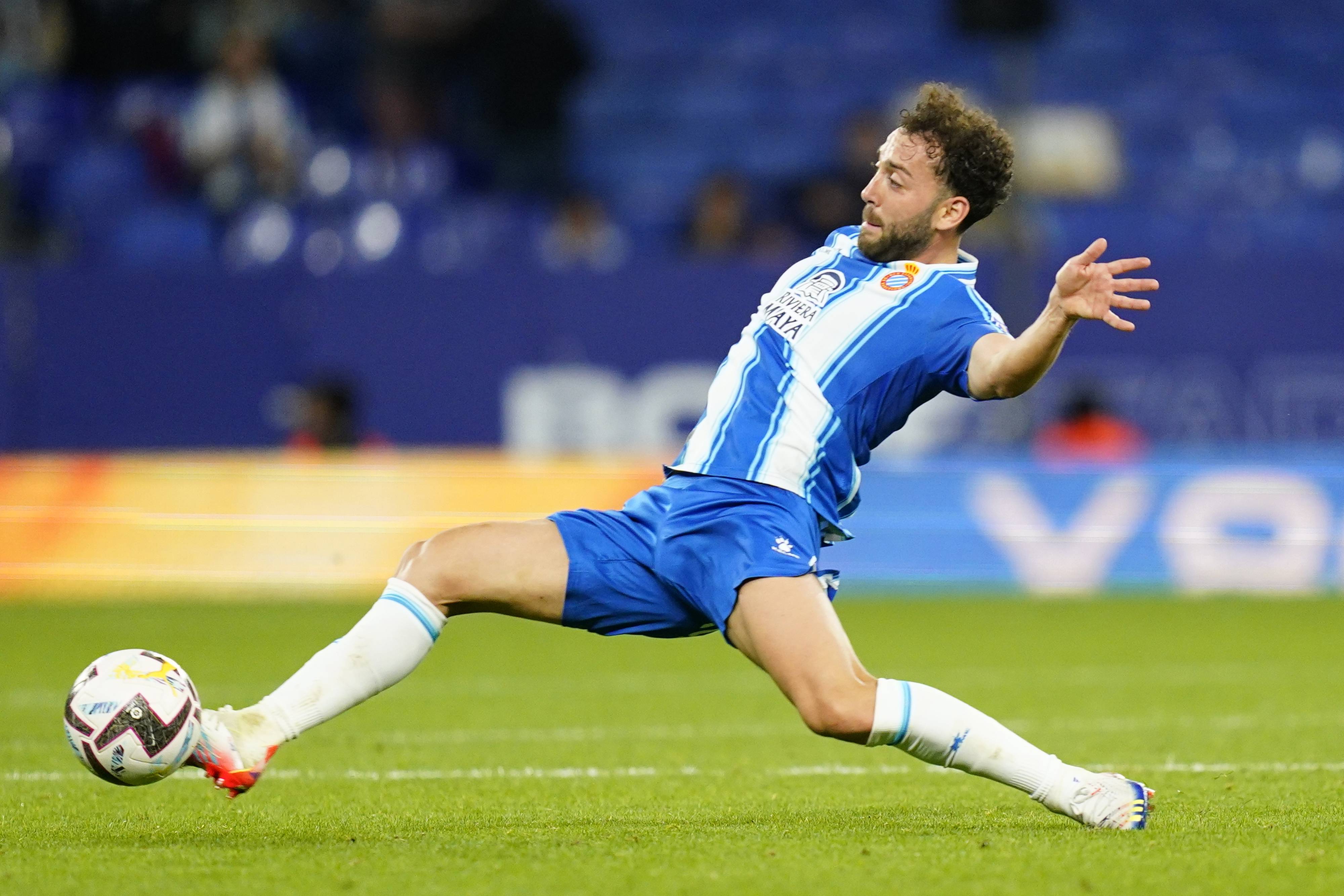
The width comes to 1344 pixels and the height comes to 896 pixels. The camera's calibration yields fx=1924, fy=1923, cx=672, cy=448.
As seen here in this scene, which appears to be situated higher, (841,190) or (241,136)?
(241,136)

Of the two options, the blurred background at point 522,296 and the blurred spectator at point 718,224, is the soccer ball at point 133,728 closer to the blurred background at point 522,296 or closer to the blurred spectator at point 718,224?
the blurred background at point 522,296

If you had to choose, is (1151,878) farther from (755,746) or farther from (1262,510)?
(1262,510)

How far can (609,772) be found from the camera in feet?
19.9

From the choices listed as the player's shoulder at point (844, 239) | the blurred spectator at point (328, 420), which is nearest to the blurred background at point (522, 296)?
the blurred spectator at point (328, 420)

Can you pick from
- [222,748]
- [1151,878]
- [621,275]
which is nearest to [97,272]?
[621,275]

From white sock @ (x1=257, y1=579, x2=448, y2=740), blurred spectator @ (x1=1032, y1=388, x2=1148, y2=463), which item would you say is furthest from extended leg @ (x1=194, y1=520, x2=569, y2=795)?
blurred spectator @ (x1=1032, y1=388, x2=1148, y2=463)

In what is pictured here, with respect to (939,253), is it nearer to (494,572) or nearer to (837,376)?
(837,376)

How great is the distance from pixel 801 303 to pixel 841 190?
10.3 metres

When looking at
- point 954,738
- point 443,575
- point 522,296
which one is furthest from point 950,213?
point 522,296

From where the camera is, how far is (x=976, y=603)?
1205 centimetres

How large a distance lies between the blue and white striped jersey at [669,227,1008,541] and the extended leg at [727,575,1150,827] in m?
0.33

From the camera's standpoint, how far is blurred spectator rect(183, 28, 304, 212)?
48.2ft

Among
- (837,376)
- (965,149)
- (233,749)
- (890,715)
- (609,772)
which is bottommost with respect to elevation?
(609,772)

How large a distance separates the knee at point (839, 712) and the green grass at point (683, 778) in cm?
29
